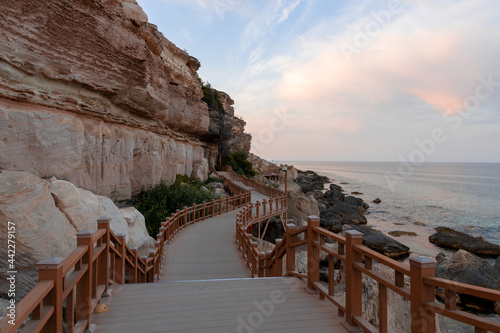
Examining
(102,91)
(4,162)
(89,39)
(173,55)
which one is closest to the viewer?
(4,162)

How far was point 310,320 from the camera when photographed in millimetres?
3219

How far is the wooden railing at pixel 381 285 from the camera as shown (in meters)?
1.96

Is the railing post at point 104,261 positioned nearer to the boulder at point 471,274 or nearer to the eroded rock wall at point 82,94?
the eroded rock wall at point 82,94

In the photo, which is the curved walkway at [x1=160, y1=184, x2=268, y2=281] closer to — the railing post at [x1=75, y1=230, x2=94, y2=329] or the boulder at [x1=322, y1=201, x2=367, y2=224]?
the railing post at [x1=75, y1=230, x2=94, y2=329]

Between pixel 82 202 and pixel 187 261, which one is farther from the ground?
pixel 82 202

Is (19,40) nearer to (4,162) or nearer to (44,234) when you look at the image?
(4,162)

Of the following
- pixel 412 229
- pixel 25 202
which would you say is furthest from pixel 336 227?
pixel 25 202

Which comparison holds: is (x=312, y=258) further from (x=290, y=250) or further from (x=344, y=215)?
(x=344, y=215)

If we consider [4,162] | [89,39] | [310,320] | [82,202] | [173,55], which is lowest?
[310,320]

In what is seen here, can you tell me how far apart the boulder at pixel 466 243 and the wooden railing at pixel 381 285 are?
1817 centimetres

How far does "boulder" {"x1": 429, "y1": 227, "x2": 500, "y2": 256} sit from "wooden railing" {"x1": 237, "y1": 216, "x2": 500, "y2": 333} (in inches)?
715

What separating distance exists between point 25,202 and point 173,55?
20.2m

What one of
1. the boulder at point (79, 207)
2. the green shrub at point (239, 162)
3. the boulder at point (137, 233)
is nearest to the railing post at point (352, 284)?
the boulder at point (79, 207)

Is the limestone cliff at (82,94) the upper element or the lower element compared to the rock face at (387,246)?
upper
